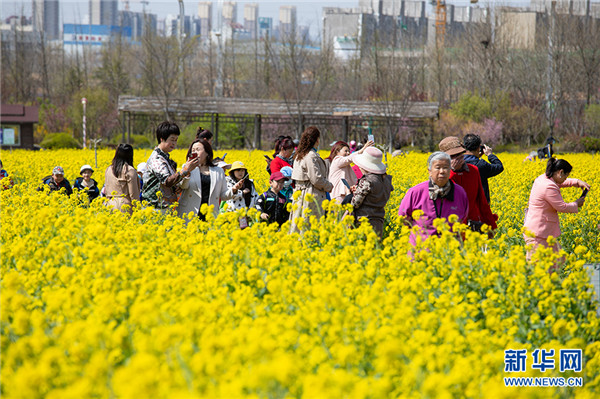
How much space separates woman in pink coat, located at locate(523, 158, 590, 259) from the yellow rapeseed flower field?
6.62 feet

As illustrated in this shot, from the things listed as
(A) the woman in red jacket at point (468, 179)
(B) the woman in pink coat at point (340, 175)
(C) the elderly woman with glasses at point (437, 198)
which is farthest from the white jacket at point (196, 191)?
(A) the woman in red jacket at point (468, 179)

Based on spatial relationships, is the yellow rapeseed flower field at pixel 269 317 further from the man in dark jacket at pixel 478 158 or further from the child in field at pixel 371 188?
the man in dark jacket at pixel 478 158

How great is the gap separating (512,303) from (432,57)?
52253 millimetres

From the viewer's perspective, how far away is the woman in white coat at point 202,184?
6.96 metres

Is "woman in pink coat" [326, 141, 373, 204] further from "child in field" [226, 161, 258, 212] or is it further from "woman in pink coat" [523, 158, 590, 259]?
"woman in pink coat" [523, 158, 590, 259]

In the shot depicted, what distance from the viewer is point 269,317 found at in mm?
3816

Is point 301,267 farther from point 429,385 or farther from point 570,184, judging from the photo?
point 570,184

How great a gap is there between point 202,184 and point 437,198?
7.83 feet

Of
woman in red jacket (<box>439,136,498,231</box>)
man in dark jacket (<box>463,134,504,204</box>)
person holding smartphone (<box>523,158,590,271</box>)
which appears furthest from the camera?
man in dark jacket (<box>463,134,504,204</box>)

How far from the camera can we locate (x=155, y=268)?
449 cm

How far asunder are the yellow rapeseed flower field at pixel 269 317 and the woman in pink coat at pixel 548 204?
79.5 inches

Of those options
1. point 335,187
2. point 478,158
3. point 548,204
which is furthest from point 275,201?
point 548,204

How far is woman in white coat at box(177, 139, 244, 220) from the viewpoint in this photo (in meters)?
6.96

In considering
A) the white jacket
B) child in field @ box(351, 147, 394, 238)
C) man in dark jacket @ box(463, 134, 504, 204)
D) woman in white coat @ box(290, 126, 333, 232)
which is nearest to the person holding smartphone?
man in dark jacket @ box(463, 134, 504, 204)
